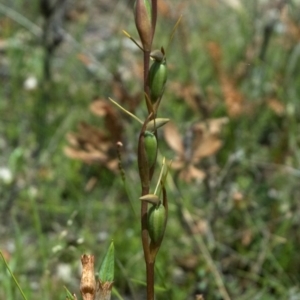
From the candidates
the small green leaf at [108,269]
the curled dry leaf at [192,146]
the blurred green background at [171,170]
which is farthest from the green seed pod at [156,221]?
the curled dry leaf at [192,146]

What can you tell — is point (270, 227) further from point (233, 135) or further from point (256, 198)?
point (233, 135)

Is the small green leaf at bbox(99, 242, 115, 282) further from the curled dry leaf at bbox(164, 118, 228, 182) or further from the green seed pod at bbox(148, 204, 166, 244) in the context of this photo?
the curled dry leaf at bbox(164, 118, 228, 182)

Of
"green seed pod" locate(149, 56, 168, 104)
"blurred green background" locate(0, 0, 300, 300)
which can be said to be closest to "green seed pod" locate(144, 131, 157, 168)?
"green seed pod" locate(149, 56, 168, 104)

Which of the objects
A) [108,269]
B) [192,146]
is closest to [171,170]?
[192,146]

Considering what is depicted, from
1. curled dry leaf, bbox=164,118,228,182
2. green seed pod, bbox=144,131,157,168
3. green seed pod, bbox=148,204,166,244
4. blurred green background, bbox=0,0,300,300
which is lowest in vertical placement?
blurred green background, bbox=0,0,300,300

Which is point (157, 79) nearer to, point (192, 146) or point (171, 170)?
point (192, 146)

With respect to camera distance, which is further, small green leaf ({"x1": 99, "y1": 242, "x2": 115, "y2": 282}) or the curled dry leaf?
the curled dry leaf

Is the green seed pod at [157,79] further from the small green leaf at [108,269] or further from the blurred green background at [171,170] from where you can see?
the blurred green background at [171,170]
